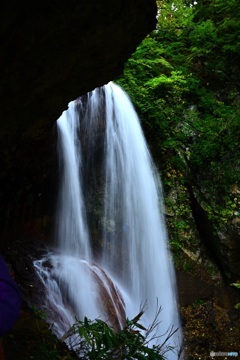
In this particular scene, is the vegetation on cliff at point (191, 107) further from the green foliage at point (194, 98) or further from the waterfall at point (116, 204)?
the waterfall at point (116, 204)

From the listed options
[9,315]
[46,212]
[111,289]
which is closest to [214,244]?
[111,289]

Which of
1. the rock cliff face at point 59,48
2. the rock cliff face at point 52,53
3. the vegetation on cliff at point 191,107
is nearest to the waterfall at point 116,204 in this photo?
the vegetation on cliff at point 191,107

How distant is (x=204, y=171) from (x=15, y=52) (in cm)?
739

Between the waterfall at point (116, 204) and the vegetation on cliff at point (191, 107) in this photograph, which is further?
the vegetation on cliff at point (191, 107)

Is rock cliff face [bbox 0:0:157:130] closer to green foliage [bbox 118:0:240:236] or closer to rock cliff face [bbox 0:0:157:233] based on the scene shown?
rock cliff face [bbox 0:0:157:233]

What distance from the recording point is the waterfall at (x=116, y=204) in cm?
766

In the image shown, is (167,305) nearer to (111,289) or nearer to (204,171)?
(111,289)

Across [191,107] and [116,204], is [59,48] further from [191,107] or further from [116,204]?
[191,107]

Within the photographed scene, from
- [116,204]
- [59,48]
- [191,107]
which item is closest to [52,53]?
[59,48]

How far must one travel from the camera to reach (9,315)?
4.56 ft

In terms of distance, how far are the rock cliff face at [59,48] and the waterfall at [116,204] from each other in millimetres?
3118

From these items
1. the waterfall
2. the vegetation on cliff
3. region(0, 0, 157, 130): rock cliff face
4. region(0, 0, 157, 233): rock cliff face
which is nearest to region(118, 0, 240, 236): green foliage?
the vegetation on cliff

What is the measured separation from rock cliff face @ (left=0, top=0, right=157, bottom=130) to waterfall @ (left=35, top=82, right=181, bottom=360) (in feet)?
10.2

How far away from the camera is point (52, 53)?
3.75 m
